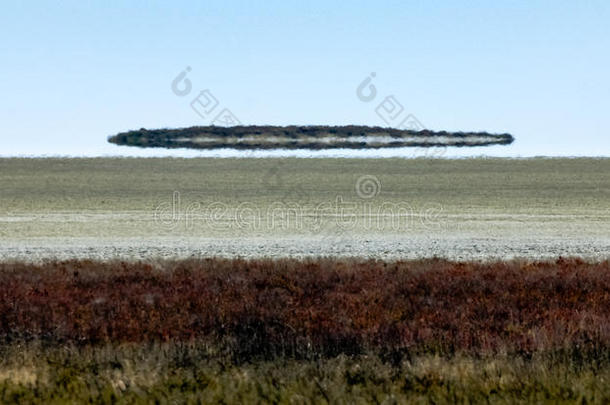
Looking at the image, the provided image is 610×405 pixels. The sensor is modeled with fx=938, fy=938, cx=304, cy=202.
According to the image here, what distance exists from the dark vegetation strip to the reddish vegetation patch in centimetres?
6653

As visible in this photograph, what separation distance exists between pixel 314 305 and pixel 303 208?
93.2ft

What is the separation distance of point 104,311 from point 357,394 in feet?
19.2

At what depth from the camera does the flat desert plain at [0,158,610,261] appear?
24.4m

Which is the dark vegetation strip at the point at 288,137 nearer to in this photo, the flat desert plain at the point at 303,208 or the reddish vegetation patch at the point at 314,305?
the flat desert plain at the point at 303,208

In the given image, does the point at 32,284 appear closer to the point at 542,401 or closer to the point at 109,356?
the point at 109,356

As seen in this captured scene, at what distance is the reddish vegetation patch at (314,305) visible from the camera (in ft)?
30.5

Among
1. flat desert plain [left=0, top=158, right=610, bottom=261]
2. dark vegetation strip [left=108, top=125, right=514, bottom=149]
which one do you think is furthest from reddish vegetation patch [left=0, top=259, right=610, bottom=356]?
dark vegetation strip [left=108, top=125, right=514, bottom=149]

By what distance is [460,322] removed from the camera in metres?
10.4

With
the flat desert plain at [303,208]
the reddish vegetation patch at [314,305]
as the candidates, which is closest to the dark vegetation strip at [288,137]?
the flat desert plain at [303,208]

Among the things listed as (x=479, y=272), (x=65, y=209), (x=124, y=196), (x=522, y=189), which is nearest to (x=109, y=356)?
(x=479, y=272)

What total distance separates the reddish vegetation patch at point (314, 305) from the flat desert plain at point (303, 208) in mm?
6075

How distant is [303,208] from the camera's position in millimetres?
40312

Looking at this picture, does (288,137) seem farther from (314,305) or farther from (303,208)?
(314,305)

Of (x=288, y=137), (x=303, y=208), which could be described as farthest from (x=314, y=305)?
(x=288, y=137)
